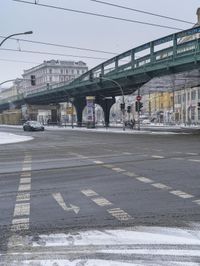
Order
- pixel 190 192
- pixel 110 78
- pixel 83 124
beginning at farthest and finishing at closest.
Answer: pixel 83 124 < pixel 110 78 < pixel 190 192

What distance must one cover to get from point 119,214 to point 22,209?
5.90 feet

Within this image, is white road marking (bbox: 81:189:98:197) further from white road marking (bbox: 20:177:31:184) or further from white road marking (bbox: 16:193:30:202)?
white road marking (bbox: 20:177:31:184)

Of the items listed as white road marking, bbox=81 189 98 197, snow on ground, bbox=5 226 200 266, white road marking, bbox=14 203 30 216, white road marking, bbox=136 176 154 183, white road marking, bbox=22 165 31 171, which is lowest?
white road marking, bbox=22 165 31 171

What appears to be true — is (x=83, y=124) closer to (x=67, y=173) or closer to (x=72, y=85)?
(x=72, y=85)

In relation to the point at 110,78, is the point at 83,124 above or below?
below

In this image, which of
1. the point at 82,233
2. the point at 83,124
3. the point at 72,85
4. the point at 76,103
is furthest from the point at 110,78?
the point at 82,233

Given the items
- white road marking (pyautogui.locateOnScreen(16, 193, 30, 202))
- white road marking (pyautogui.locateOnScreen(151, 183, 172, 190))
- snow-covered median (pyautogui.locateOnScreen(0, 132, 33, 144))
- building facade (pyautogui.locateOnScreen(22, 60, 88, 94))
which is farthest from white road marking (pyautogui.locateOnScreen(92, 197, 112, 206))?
building facade (pyautogui.locateOnScreen(22, 60, 88, 94))

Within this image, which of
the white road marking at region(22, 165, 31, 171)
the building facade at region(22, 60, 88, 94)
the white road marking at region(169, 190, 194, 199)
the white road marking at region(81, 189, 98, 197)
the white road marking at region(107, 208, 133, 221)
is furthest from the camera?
the building facade at region(22, 60, 88, 94)

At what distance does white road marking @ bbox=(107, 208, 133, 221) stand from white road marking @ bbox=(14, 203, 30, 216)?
4.64 feet

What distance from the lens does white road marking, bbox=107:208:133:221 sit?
7.57m

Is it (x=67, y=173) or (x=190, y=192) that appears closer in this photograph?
(x=190, y=192)

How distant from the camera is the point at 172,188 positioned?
1048cm

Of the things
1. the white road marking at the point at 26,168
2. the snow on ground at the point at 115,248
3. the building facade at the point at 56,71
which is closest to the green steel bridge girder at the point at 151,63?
the white road marking at the point at 26,168

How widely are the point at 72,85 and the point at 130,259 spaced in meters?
75.3
